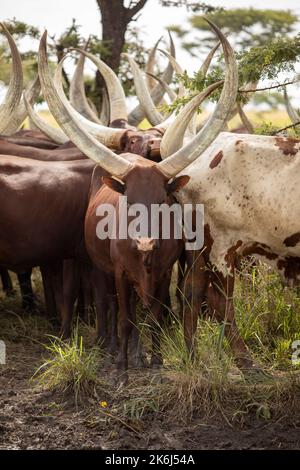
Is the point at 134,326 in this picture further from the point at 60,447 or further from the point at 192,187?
the point at 60,447

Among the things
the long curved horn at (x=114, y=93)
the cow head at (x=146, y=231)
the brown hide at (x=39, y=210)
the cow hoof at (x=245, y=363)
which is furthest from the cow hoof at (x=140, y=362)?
the long curved horn at (x=114, y=93)

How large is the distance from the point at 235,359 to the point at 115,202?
134cm

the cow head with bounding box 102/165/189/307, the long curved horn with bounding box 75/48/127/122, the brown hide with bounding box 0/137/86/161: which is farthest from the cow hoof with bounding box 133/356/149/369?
the long curved horn with bounding box 75/48/127/122

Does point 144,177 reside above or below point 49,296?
above

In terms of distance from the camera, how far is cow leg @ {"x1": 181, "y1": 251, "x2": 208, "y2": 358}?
627cm

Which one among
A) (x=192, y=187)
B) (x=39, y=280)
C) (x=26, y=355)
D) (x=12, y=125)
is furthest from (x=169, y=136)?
(x=39, y=280)

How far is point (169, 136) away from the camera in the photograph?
630 cm

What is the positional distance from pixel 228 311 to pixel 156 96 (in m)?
4.81

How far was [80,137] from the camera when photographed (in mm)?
5941

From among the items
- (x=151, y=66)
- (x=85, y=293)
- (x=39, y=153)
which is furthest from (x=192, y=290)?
(x=151, y=66)

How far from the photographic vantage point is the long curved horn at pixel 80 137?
5914 millimetres

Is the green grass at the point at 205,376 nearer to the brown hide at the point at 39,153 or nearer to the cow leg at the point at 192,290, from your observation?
the cow leg at the point at 192,290

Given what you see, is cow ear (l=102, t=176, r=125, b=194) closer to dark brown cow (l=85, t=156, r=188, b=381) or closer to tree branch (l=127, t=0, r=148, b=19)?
dark brown cow (l=85, t=156, r=188, b=381)

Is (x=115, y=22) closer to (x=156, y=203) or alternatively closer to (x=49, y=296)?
(x=49, y=296)
